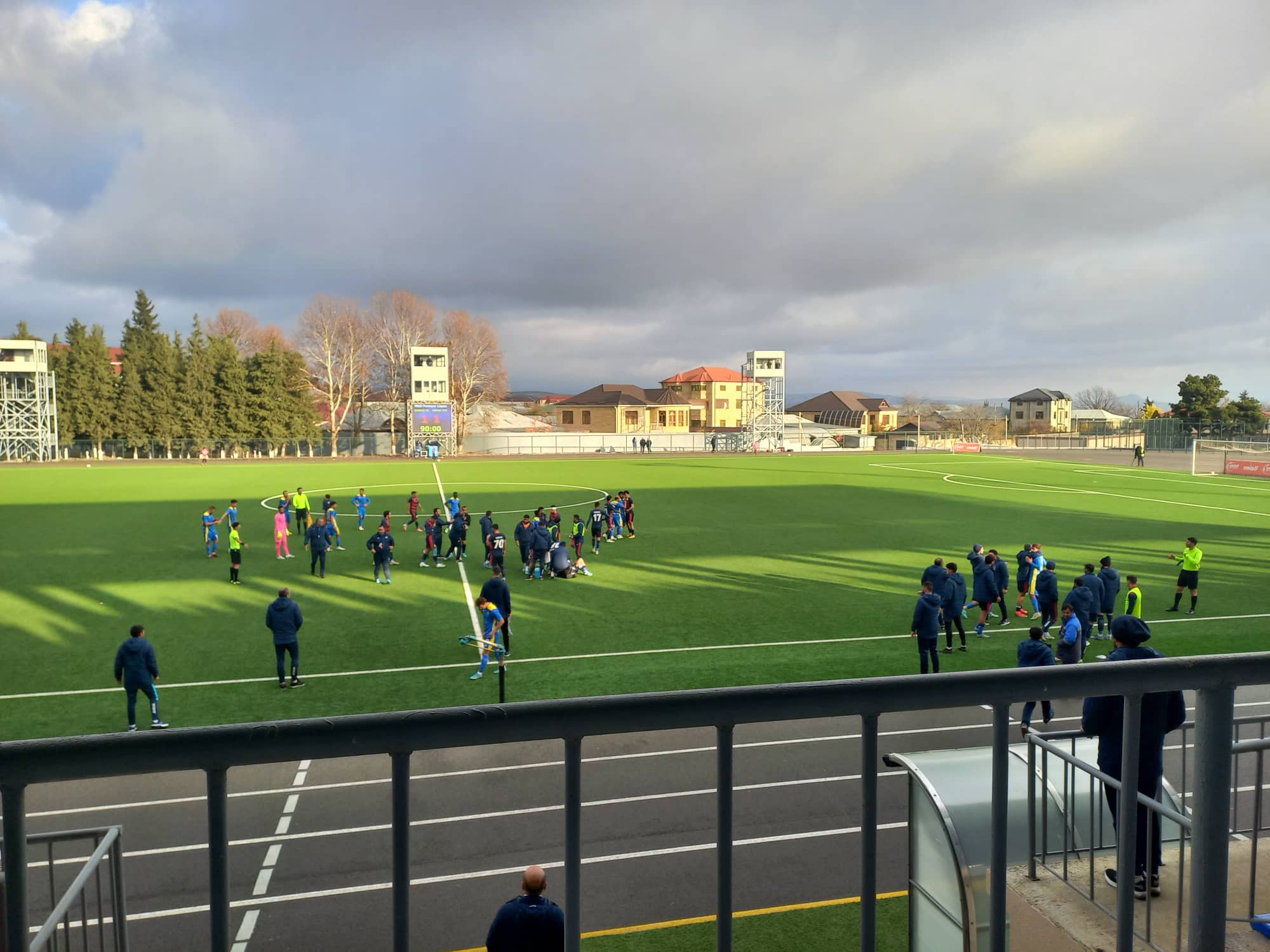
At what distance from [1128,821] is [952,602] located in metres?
14.3

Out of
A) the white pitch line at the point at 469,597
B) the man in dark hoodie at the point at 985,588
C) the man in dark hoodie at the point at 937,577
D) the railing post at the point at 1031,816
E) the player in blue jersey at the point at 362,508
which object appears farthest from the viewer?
the player in blue jersey at the point at 362,508

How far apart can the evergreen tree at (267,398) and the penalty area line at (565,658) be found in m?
75.2

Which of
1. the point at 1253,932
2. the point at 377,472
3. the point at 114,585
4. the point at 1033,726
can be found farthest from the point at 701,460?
the point at 1253,932

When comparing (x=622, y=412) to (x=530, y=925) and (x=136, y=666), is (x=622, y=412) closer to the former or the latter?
(x=136, y=666)

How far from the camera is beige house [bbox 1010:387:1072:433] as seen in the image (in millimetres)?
142750

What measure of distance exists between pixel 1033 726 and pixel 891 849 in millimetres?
4620

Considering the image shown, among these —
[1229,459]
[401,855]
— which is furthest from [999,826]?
[1229,459]

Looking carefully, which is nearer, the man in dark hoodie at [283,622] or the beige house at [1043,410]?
the man in dark hoodie at [283,622]

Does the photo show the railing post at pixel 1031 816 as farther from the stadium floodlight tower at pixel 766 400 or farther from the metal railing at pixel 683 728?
the stadium floodlight tower at pixel 766 400

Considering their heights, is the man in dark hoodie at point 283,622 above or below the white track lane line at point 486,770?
above

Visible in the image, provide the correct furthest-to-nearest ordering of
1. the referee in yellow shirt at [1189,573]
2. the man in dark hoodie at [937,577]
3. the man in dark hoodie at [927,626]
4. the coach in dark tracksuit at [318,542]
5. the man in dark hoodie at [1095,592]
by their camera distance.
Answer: the coach in dark tracksuit at [318,542], the referee in yellow shirt at [1189,573], the man in dark hoodie at [1095,592], the man in dark hoodie at [937,577], the man in dark hoodie at [927,626]

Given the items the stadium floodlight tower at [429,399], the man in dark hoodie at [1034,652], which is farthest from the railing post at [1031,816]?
the stadium floodlight tower at [429,399]

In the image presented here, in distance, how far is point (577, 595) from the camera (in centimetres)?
2161

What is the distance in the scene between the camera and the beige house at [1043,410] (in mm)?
142750
